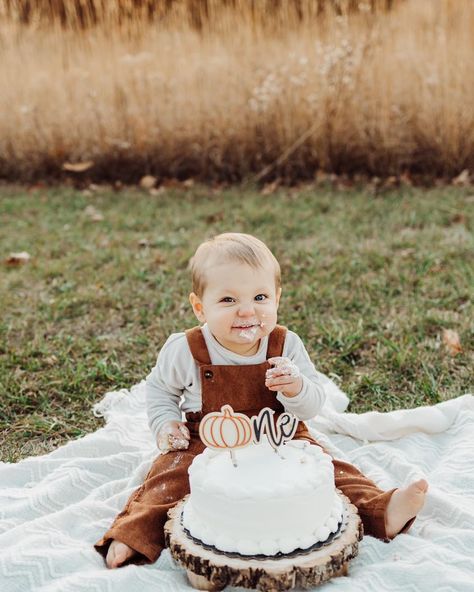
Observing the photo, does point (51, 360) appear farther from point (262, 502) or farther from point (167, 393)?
point (262, 502)

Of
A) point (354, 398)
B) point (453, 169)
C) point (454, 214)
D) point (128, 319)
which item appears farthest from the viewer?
point (453, 169)

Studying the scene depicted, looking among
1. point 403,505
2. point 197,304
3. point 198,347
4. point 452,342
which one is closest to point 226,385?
point 198,347

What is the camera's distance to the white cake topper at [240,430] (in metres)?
1.95

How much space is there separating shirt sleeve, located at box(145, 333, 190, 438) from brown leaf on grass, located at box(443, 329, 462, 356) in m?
1.48

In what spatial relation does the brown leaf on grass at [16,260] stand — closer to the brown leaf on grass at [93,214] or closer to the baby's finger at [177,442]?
the brown leaf on grass at [93,214]

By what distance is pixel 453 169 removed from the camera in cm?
700

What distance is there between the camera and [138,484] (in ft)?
8.27

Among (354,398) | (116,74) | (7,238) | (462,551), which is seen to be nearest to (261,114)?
(116,74)

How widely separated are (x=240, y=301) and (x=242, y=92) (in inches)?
217

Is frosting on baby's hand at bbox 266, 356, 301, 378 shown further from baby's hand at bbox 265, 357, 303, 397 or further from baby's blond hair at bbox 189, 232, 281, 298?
baby's blond hair at bbox 189, 232, 281, 298

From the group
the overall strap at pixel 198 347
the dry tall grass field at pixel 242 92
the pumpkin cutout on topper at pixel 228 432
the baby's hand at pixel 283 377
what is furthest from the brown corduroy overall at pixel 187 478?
the dry tall grass field at pixel 242 92

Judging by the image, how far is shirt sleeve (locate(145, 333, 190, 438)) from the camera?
2.40 meters

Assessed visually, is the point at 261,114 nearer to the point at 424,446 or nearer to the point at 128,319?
the point at 128,319

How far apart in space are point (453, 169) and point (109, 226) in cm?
321
